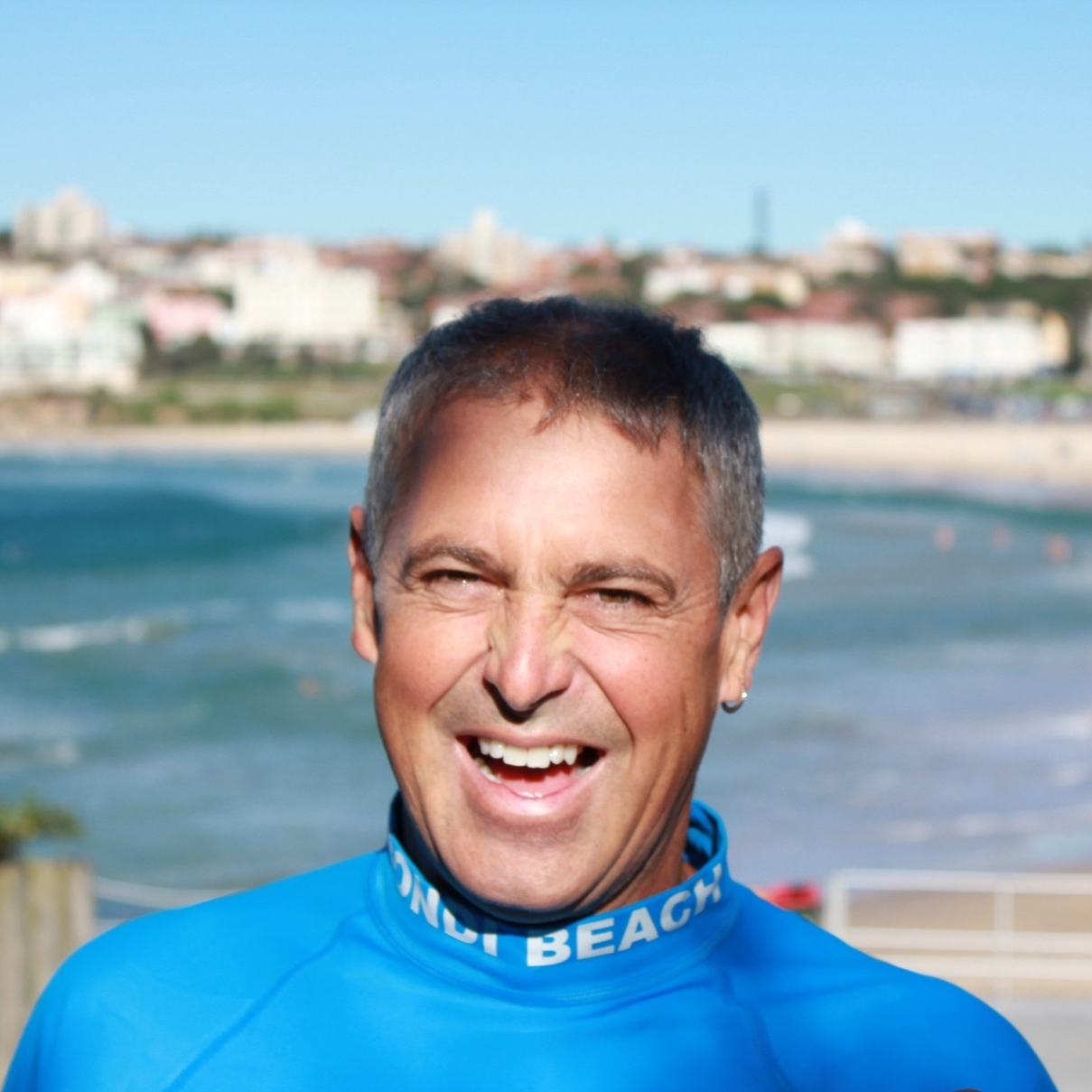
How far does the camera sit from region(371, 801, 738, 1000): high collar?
3.31ft

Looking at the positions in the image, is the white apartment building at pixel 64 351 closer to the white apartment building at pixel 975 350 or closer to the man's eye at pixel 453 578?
the white apartment building at pixel 975 350

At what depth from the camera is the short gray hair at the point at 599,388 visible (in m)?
1.01

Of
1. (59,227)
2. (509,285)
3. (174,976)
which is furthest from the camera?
(59,227)

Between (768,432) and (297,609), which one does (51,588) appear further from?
(768,432)

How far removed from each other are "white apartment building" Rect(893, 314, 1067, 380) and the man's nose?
89.8 meters

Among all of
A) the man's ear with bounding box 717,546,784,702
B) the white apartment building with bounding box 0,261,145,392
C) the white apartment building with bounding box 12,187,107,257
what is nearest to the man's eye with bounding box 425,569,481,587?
the man's ear with bounding box 717,546,784,702

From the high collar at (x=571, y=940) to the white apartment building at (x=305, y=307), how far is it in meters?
102

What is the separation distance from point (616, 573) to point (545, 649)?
6cm

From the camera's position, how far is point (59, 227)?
142m

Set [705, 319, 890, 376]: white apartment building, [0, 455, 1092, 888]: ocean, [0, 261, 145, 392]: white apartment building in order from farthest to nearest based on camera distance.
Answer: [705, 319, 890, 376]: white apartment building < [0, 261, 145, 392]: white apartment building < [0, 455, 1092, 888]: ocean

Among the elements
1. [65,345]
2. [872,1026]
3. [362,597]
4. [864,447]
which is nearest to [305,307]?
[65,345]

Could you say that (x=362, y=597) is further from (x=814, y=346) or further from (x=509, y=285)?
(x=814, y=346)

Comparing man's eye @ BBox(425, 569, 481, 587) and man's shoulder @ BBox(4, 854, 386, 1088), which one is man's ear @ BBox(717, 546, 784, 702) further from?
man's shoulder @ BBox(4, 854, 386, 1088)

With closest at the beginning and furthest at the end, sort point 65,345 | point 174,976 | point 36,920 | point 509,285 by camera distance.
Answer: point 174,976 → point 36,920 → point 509,285 → point 65,345
